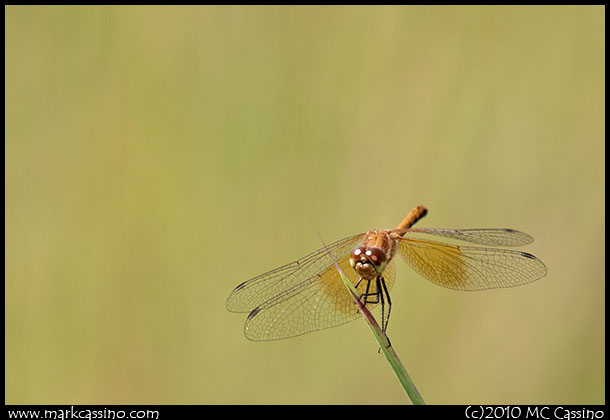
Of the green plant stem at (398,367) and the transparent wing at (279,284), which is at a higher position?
the transparent wing at (279,284)

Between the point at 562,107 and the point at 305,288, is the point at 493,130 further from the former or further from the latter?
the point at 305,288

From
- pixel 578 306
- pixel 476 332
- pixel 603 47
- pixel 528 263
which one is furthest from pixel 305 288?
pixel 603 47

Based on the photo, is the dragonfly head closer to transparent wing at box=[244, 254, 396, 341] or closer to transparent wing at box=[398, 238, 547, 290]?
transparent wing at box=[244, 254, 396, 341]

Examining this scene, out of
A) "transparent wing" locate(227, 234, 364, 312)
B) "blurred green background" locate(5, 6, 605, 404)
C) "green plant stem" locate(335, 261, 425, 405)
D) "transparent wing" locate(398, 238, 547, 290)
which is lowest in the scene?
"green plant stem" locate(335, 261, 425, 405)

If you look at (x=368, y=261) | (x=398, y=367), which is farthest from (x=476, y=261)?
(x=398, y=367)

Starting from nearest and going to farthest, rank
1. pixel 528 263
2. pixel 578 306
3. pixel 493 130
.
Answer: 1. pixel 528 263
2. pixel 578 306
3. pixel 493 130

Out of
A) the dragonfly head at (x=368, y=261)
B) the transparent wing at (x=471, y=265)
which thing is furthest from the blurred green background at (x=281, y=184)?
the dragonfly head at (x=368, y=261)

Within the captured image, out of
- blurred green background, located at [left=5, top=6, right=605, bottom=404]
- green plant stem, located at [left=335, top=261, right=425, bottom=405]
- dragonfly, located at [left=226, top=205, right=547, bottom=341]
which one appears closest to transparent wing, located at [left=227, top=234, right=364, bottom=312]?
dragonfly, located at [left=226, top=205, right=547, bottom=341]

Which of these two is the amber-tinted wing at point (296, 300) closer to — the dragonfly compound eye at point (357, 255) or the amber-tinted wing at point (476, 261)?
the dragonfly compound eye at point (357, 255)
